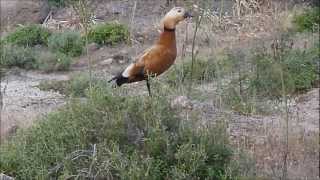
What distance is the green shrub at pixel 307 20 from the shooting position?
11.2 meters

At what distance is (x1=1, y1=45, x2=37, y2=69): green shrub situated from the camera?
1029cm

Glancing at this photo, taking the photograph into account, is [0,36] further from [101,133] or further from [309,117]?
[101,133]

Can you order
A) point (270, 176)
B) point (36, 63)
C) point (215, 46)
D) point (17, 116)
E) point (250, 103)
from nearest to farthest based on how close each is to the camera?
point (270, 176) → point (17, 116) → point (250, 103) → point (215, 46) → point (36, 63)

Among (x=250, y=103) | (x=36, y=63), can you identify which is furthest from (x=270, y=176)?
(x=36, y=63)

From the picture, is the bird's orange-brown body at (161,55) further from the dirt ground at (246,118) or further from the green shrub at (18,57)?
the green shrub at (18,57)

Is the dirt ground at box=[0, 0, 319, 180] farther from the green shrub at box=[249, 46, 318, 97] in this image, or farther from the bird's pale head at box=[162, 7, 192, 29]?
the bird's pale head at box=[162, 7, 192, 29]

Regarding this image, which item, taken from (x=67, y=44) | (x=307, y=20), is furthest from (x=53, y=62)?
(x=307, y=20)

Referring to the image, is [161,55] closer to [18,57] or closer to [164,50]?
[164,50]

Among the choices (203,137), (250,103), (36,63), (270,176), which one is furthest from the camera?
(36,63)

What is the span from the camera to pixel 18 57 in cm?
1027

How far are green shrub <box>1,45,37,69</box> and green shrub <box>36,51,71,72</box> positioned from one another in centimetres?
11

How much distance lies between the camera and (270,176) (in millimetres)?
5078

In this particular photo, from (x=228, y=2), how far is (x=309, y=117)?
2098 millimetres

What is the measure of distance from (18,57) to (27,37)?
414mm
